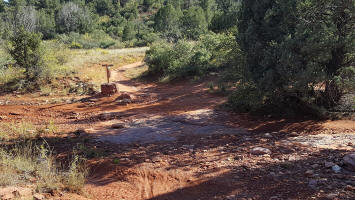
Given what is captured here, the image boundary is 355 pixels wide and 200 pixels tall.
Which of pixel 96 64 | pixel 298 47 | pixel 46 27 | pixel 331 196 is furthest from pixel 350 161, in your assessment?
pixel 46 27

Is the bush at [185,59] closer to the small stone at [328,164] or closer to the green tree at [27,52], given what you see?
the green tree at [27,52]

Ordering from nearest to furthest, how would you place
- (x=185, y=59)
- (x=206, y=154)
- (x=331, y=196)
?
1. (x=331, y=196)
2. (x=206, y=154)
3. (x=185, y=59)

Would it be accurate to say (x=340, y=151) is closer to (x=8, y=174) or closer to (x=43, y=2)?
(x=8, y=174)

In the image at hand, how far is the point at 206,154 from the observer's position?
5.07 metres

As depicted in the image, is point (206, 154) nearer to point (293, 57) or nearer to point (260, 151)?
point (260, 151)

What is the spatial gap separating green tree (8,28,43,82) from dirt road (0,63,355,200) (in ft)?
17.8

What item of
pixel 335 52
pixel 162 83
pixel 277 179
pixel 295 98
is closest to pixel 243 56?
pixel 295 98

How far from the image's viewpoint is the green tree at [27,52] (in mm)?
13312

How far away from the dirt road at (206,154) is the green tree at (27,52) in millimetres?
5417

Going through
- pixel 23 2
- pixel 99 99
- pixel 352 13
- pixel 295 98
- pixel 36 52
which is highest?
pixel 23 2

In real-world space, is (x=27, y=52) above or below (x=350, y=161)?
above

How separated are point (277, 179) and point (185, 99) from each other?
22.8 ft

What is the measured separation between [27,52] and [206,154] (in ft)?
37.9

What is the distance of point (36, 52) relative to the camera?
44.7ft
